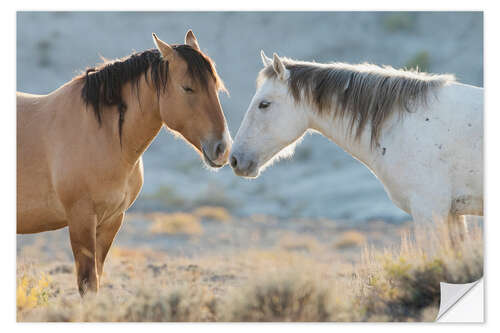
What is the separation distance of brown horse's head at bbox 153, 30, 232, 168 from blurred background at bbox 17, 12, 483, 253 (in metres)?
1.41

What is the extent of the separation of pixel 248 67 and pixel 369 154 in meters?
4.19

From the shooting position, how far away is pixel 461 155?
11.1 feet

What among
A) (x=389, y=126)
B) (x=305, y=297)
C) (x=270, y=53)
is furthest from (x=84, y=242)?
(x=270, y=53)

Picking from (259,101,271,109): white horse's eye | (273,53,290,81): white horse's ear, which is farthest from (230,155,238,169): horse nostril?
(273,53,290,81): white horse's ear

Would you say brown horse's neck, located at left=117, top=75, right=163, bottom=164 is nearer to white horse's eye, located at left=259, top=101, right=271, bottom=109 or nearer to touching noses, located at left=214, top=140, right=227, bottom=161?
touching noses, located at left=214, top=140, right=227, bottom=161

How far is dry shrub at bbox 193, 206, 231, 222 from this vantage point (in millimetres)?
15078

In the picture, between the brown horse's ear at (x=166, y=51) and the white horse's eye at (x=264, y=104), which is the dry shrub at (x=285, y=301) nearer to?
the white horse's eye at (x=264, y=104)

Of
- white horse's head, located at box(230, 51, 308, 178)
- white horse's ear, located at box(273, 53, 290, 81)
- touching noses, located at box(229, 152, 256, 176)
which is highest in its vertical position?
white horse's ear, located at box(273, 53, 290, 81)

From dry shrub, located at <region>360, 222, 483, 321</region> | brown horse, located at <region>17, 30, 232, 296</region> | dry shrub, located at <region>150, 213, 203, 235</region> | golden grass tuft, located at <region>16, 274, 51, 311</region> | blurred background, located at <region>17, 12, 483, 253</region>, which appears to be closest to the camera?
dry shrub, located at <region>360, 222, 483, 321</region>

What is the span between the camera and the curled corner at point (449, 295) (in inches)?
132

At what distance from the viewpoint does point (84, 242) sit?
342 centimetres

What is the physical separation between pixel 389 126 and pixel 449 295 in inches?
45.1

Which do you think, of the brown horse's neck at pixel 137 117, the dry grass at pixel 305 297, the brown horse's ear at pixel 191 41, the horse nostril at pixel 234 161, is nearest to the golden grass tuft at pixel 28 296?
the dry grass at pixel 305 297
